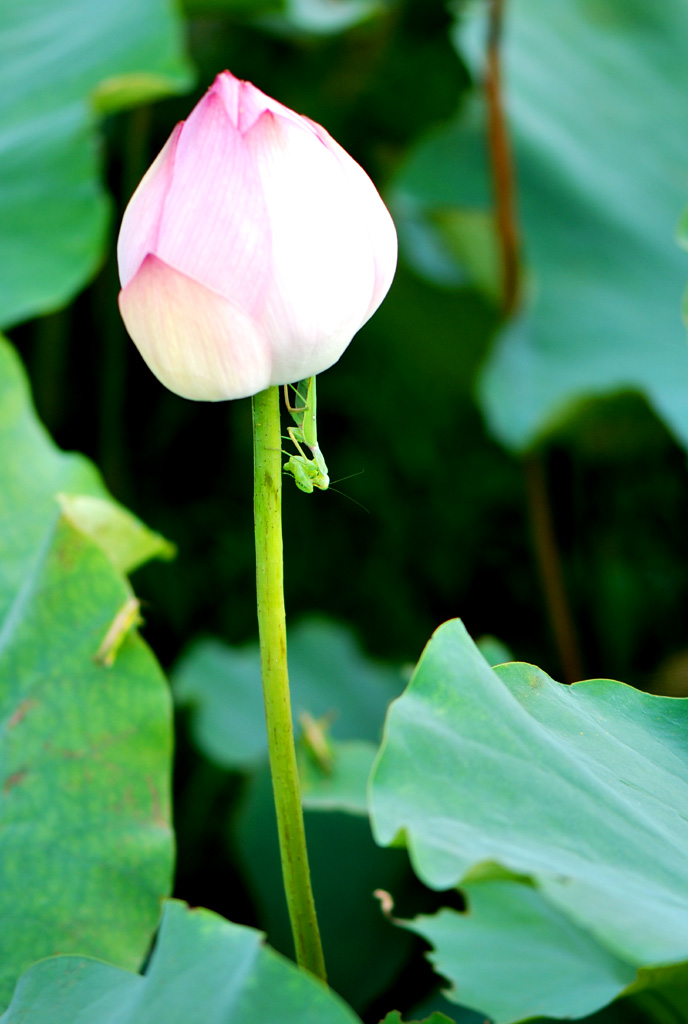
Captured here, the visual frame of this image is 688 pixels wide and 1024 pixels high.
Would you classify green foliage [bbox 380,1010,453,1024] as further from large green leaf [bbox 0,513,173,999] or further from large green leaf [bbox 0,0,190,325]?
large green leaf [bbox 0,0,190,325]

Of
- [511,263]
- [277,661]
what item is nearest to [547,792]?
[277,661]

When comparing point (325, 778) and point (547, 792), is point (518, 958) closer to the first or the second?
point (547, 792)

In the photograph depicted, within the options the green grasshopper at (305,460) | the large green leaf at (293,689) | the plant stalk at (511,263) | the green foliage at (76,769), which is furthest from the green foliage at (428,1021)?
the plant stalk at (511,263)

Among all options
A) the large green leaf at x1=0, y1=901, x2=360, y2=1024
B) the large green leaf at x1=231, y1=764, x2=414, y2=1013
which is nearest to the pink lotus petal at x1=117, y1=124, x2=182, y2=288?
the large green leaf at x1=0, y1=901, x2=360, y2=1024

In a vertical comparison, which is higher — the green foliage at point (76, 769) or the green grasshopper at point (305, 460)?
the green grasshopper at point (305, 460)

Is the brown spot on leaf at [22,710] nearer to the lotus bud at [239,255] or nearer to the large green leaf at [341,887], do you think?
the lotus bud at [239,255]

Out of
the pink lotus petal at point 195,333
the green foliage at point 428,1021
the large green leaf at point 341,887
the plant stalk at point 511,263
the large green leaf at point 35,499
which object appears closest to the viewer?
the pink lotus petal at point 195,333
